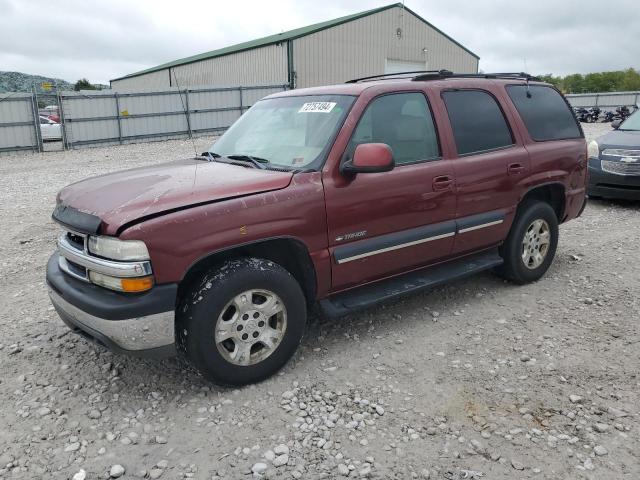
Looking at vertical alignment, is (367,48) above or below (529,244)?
above

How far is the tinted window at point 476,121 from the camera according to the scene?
427cm

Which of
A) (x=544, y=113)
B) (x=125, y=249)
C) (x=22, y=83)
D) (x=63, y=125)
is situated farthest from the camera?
(x=22, y=83)

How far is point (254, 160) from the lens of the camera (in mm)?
3756

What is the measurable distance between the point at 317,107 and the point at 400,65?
1096 inches

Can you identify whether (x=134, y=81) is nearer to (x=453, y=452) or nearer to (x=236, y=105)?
(x=236, y=105)

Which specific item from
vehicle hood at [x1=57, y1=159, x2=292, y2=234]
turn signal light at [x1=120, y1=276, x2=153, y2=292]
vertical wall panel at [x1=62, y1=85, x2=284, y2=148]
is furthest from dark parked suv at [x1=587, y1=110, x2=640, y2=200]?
vertical wall panel at [x1=62, y1=85, x2=284, y2=148]

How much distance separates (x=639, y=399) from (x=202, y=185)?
291 cm

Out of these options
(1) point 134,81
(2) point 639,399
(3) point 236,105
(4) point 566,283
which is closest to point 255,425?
(2) point 639,399

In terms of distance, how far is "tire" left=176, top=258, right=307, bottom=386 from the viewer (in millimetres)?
3045

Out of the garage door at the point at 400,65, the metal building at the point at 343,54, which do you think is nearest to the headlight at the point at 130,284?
the metal building at the point at 343,54

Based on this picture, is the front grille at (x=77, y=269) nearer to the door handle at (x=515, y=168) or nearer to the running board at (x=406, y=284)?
the running board at (x=406, y=284)

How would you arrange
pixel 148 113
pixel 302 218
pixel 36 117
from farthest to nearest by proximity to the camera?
1. pixel 148 113
2. pixel 36 117
3. pixel 302 218

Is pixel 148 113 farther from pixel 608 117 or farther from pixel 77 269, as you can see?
pixel 608 117

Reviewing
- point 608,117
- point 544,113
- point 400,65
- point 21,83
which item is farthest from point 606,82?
point 544,113
